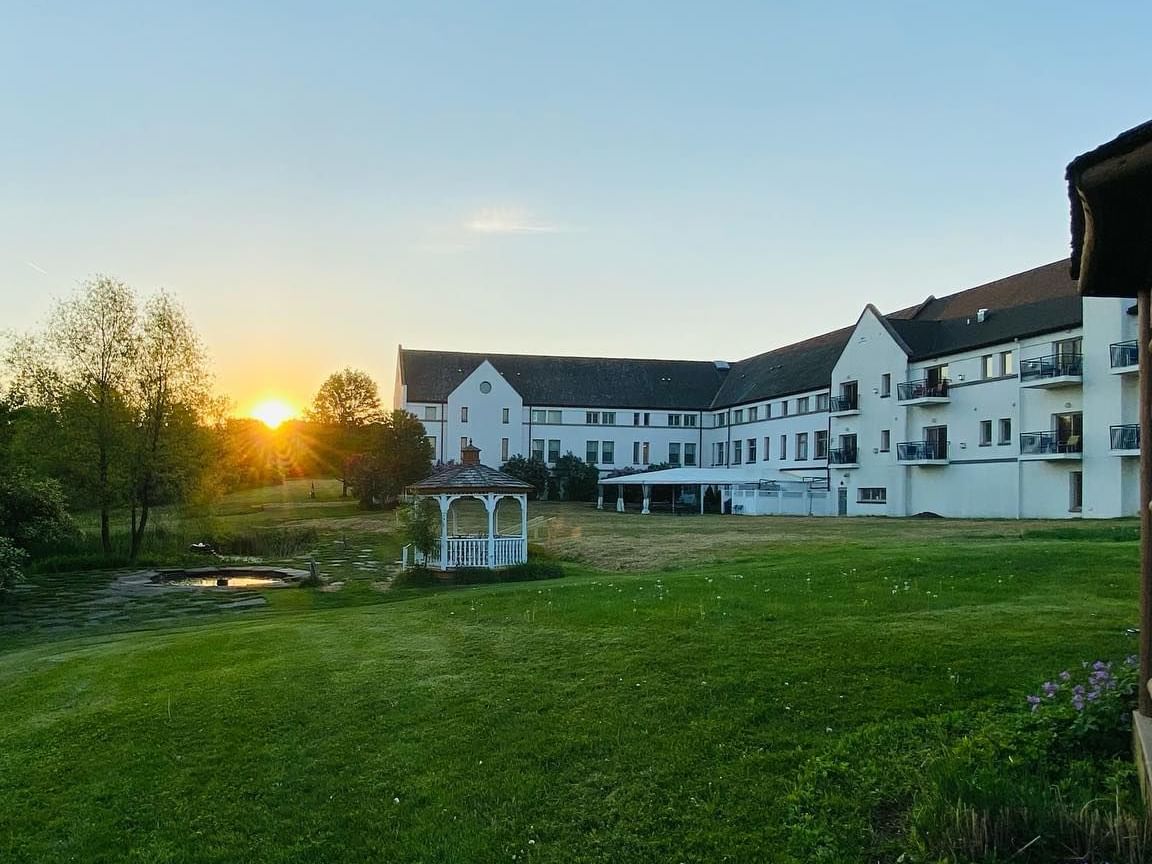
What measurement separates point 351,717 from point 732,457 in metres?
62.6

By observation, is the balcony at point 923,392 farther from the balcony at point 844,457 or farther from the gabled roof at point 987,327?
the balcony at point 844,457

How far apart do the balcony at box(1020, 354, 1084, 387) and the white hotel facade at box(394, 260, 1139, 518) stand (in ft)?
0.23

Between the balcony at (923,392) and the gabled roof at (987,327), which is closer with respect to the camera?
the gabled roof at (987,327)

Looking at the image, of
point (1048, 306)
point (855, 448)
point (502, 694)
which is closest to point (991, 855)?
point (502, 694)

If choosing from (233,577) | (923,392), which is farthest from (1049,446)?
(233,577)

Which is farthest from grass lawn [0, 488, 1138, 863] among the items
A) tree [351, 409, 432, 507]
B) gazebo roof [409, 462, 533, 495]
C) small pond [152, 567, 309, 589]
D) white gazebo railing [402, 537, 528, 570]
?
tree [351, 409, 432, 507]

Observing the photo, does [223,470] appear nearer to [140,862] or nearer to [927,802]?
[140,862]

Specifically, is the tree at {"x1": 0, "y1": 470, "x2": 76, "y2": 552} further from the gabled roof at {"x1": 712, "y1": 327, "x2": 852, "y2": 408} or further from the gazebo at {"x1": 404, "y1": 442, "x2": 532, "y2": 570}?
the gabled roof at {"x1": 712, "y1": 327, "x2": 852, "y2": 408}

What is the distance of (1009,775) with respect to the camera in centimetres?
434

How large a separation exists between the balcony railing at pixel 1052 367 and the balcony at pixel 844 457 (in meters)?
13.2

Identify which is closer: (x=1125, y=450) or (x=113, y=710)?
(x=113, y=710)

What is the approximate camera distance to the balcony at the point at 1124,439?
32.4 m

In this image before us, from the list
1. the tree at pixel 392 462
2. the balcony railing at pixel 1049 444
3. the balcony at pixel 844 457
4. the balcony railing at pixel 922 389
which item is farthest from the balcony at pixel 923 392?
the tree at pixel 392 462

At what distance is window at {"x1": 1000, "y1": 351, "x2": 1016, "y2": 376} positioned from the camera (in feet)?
130
